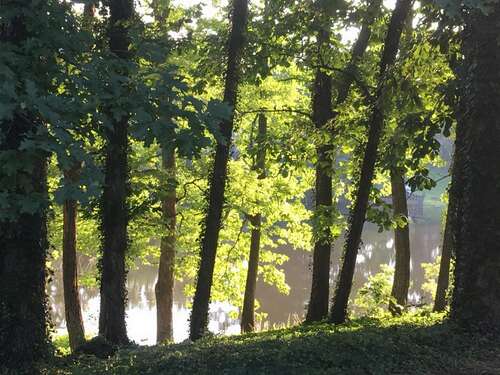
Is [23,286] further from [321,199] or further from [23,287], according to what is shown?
[321,199]

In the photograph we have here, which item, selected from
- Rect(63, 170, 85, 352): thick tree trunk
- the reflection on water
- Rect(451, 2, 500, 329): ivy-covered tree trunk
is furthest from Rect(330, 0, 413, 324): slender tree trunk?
the reflection on water

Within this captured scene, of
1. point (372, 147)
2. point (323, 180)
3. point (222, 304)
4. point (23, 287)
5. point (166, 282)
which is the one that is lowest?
point (222, 304)

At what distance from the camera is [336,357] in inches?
236

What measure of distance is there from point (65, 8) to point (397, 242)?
13.3m

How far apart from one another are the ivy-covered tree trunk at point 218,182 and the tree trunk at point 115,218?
1.69 meters

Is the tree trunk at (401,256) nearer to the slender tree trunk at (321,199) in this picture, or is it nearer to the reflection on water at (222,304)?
the slender tree trunk at (321,199)

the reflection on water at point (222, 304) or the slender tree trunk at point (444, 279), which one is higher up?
the slender tree trunk at point (444, 279)

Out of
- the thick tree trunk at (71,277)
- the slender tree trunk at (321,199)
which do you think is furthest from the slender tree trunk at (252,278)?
the thick tree trunk at (71,277)

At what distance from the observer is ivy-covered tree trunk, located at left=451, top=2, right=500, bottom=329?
22.8ft

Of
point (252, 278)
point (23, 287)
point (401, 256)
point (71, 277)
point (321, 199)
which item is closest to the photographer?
point (23, 287)

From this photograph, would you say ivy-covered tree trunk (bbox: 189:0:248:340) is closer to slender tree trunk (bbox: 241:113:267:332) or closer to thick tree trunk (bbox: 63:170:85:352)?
thick tree trunk (bbox: 63:170:85:352)

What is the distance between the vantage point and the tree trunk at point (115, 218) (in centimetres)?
984

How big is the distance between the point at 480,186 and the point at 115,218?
6527mm

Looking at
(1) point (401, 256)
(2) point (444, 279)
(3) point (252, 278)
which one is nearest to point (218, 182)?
(1) point (401, 256)
